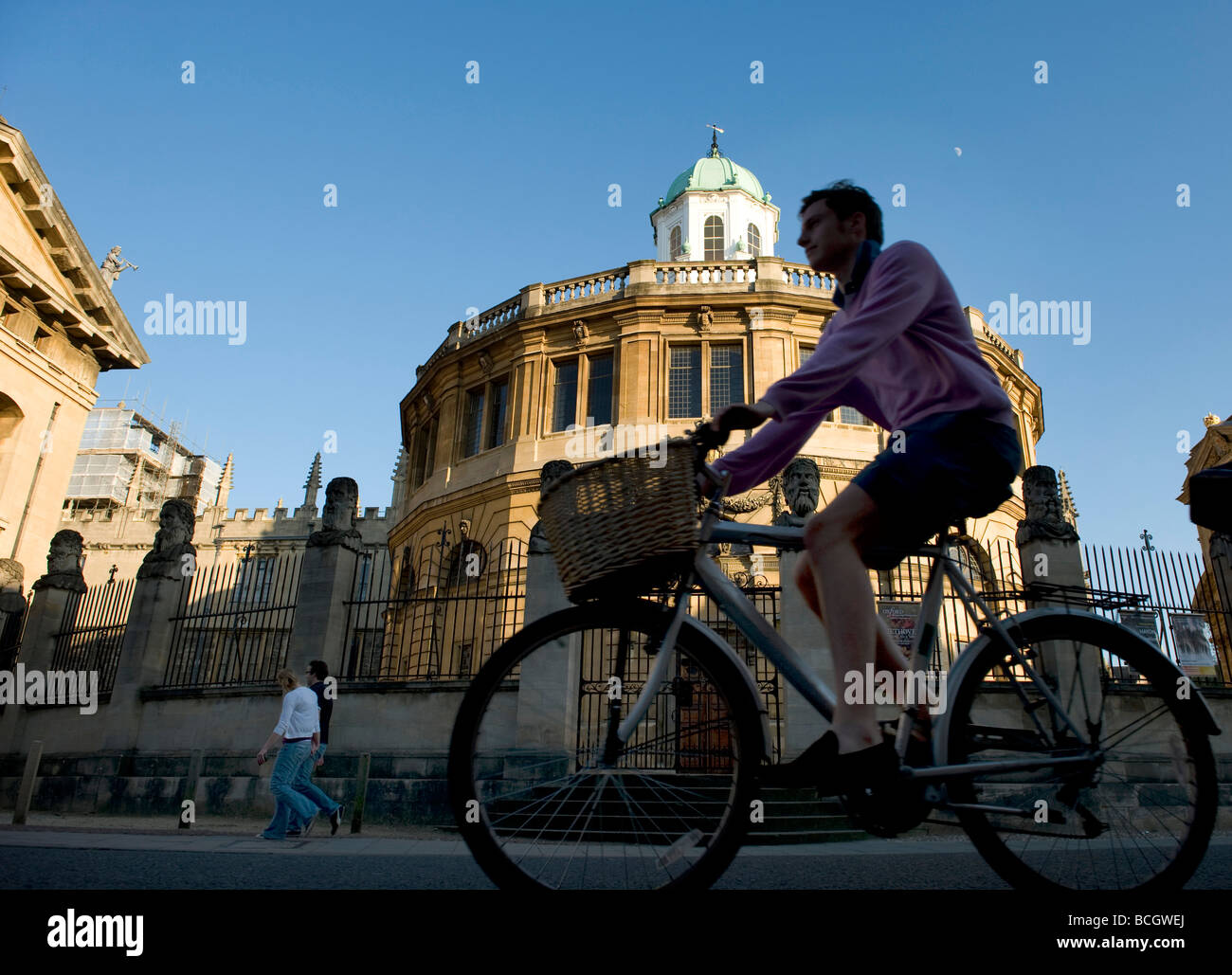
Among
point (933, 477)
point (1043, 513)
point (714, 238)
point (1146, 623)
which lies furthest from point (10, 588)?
point (714, 238)

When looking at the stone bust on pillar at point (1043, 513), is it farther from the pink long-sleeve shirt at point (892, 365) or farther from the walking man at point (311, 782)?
the pink long-sleeve shirt at point (892, 365)

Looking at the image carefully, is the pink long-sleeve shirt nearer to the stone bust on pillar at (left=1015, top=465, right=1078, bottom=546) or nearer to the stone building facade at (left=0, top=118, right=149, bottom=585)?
the stone bust on pillar at (left=1015, top=465, right=1078, bottom=546)

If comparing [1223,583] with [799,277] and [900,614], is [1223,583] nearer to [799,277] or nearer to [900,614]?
[900,614]

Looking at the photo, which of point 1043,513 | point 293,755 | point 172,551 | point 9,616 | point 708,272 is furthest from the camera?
point 708,272

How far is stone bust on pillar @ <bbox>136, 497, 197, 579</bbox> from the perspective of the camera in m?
14.7

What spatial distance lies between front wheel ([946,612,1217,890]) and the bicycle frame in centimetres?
3

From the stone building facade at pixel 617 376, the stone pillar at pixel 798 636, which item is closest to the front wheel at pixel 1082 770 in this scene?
the stone pillar at pixel 798 636

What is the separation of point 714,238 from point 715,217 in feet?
4.29

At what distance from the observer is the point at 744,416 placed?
244 centimetres

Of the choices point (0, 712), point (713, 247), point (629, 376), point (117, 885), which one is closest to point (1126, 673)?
point (117, 885)

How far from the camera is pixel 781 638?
2660 millimetres

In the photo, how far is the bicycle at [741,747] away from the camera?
7.99 ft
